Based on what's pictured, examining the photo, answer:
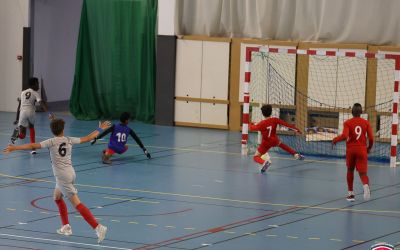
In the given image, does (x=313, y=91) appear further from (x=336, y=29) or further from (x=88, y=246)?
(x=88, y=246)

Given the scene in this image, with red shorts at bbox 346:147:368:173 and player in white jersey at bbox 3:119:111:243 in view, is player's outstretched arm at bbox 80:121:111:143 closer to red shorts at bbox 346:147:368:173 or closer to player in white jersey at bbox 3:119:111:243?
player in white jersey at bbox 3:119:111:243

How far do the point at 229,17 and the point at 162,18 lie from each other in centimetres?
236

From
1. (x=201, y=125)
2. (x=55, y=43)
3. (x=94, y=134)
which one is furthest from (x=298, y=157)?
(x=55, y=43)

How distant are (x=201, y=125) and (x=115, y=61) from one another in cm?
395

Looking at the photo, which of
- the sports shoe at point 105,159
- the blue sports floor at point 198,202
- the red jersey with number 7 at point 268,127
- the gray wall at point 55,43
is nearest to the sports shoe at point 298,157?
the blue sports floor at point 198,202

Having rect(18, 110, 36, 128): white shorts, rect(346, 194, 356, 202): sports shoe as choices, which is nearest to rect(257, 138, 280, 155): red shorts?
rect(346, 194, 356, 202): sports shoe

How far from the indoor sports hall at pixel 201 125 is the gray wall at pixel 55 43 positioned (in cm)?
6

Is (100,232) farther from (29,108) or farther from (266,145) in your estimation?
(29,108)

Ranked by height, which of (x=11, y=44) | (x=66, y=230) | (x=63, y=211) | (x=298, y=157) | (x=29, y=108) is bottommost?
(x=66, y=230)

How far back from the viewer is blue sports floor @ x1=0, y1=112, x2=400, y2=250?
14.4m

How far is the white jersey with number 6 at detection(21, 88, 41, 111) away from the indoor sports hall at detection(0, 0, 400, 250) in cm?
5

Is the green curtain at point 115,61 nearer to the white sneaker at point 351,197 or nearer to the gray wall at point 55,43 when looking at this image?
the gray wall at point 55,43

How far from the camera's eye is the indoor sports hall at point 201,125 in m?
15.2

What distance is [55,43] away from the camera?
1352 inches
